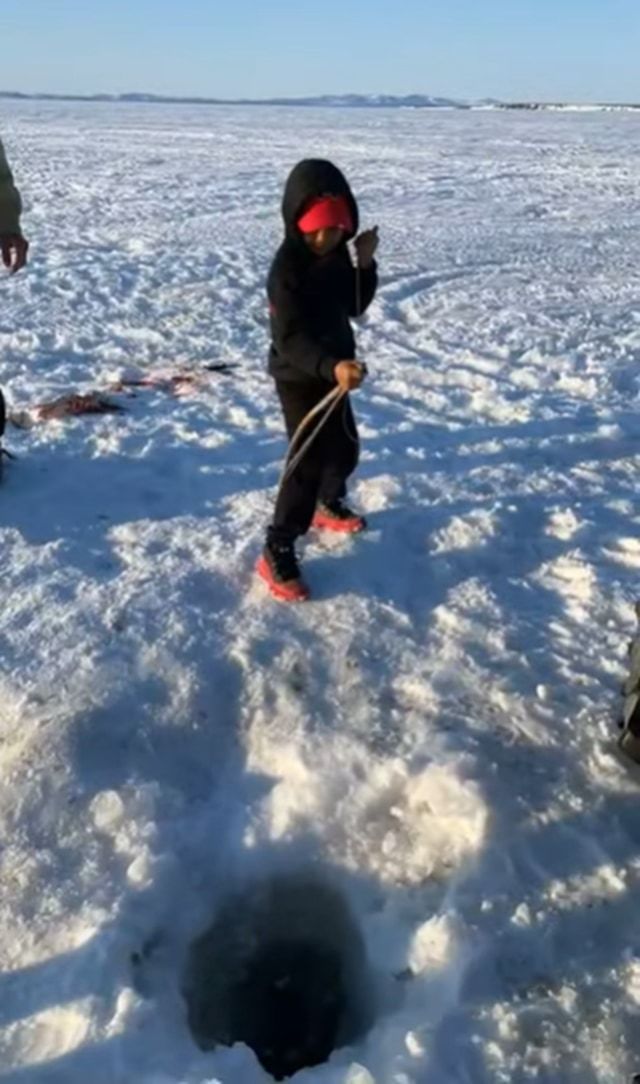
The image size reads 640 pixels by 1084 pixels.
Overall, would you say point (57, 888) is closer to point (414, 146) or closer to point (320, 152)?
point (320, 152)

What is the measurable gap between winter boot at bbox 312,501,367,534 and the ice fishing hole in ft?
6.98

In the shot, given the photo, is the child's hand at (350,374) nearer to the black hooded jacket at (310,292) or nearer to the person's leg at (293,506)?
the black hooded jacket at (310,292)

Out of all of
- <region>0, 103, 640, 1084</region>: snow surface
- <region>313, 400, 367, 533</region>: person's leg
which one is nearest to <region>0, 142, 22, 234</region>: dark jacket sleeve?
<region>0, 103, 640, 1084</region>: snow surface

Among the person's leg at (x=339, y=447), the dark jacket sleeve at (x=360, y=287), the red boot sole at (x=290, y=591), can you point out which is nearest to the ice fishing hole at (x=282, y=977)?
the red boot sole at (x=290, y=591)

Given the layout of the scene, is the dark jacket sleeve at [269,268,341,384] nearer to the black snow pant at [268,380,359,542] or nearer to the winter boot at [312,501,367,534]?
the black snow pant at [268,380,359,542]

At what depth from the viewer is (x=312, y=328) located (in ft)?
13.9

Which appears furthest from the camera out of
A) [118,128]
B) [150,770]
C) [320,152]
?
[118,128]

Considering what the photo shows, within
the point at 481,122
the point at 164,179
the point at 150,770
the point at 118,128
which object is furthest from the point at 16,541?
the point at 481,122

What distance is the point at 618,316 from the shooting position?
377 inches

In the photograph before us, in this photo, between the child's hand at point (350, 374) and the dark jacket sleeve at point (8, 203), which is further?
the dark jacket sleeve at point (8, 203)

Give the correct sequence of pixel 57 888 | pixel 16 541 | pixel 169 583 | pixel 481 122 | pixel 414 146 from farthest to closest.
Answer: pixel 481 122 < pixel 414 146 < pixel 16 541 < pixel 169 583 < pixel 57 888

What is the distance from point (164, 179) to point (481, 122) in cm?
2794

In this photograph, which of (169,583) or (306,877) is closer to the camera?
(306,877)

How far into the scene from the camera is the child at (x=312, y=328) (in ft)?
13.1
